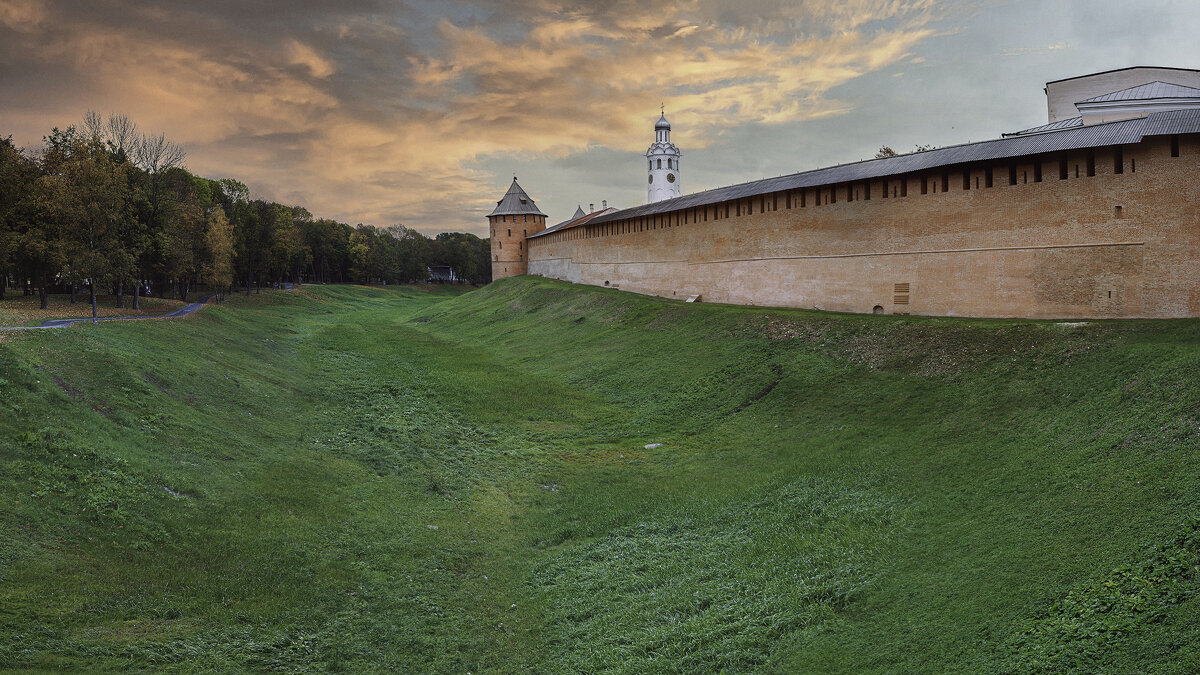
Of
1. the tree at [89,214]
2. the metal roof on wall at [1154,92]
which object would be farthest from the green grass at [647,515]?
the metal roof on wall at [1154,92]

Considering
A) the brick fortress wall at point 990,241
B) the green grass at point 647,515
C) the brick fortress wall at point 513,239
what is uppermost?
the brick fortress wall at point 513,239

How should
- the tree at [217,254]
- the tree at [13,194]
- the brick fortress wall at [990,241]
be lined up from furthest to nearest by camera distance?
the tree at [217,254], the tree at [13,194], the brick fortress wall at [990,241]

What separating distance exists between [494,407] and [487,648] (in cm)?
1124

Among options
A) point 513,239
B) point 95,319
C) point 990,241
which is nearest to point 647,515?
point 990,241

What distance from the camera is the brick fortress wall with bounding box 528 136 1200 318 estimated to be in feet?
46.5

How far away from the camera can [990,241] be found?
16.8 metres

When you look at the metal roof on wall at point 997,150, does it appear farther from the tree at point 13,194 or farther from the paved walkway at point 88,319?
the tree at point 13,194

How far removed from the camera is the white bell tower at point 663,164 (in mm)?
69125

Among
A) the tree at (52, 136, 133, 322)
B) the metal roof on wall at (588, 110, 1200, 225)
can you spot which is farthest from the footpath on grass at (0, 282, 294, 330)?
the metal roof on wall at (588, 110, 1200, 225)

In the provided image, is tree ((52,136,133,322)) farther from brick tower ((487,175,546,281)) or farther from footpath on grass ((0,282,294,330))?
brick tower ((487,175,546,281))

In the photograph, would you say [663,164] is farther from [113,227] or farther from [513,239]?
[113,227]

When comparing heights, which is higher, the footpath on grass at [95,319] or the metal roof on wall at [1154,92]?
the metal roof on wall at [1154,92]

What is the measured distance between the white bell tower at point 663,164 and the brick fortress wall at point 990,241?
43689 millimetres

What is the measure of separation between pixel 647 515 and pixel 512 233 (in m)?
52.9
